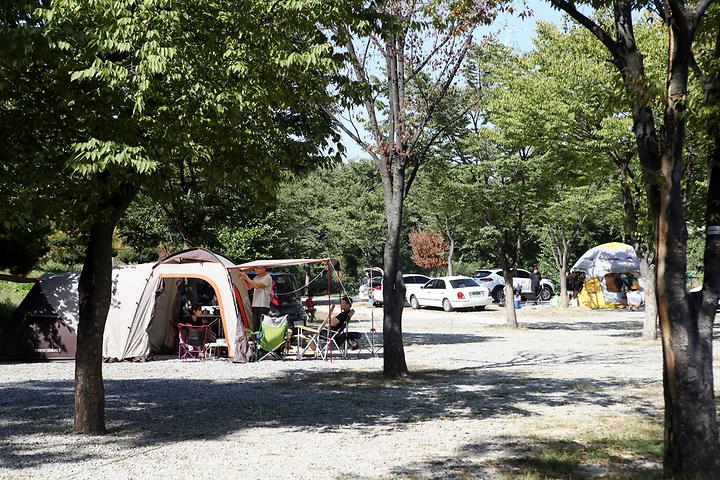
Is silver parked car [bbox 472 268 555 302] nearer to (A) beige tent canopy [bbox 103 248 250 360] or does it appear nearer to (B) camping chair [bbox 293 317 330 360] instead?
(B) camping chair [bbox 293 317 330 360]

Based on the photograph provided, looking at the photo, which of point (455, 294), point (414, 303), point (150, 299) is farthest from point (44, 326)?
point (414, 303)

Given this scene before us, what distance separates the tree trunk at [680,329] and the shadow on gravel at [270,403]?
3428 mm

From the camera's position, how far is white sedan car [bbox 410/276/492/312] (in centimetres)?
3281

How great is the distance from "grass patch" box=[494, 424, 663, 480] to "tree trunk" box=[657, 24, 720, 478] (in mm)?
422

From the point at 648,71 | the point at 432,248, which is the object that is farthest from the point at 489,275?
the point at 648,71

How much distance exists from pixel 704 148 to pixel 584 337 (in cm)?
1419

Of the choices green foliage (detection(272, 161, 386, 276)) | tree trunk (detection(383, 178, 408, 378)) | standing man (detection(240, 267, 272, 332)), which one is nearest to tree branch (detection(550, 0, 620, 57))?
tree trunk (detection(383, 178, 408, 378))

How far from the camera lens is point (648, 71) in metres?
16.7

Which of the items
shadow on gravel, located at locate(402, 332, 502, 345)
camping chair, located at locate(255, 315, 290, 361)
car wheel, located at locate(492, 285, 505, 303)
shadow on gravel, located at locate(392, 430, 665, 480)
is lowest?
shadow on gravel, located at locate(392, 430, 665, 480)

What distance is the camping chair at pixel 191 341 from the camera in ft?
53.8

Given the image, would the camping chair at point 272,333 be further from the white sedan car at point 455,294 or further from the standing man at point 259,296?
the white sedan car at point 455,294

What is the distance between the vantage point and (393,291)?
12.4 m

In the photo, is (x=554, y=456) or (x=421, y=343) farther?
(x=421, y=343)

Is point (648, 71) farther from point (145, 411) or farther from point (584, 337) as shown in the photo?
point (145, 411)
